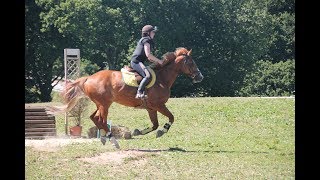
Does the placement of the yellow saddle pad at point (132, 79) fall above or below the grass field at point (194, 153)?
above

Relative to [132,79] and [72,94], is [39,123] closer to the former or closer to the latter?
[72,94]

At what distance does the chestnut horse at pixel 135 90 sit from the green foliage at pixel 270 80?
34220mm

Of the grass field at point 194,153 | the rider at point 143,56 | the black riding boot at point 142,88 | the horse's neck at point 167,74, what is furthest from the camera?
the horse's neck at point 167,74

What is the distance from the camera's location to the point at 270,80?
49.3 metres

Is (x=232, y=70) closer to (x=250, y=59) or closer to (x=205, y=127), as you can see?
(x=250, y=59)

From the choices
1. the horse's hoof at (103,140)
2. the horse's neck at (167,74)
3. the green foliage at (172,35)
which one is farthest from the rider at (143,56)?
the green foliage at (172,35)

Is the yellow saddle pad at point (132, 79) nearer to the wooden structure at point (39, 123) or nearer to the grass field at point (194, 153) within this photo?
the grass field at point (194, 153)

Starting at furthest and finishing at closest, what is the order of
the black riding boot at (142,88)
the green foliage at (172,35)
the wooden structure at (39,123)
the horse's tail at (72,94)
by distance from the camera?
the green foliage at (172,35), the wooden structure at (39,123), the horse's tail at (72,94), the black riding boot at (142,88)

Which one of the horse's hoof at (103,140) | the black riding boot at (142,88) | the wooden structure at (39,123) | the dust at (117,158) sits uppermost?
the black riding boot at (142,88)

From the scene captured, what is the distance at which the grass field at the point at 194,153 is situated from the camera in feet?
35.4
